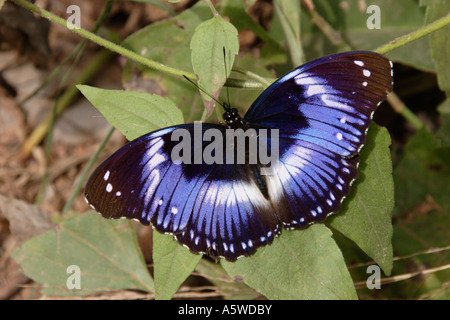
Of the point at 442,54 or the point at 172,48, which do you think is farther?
the point at 172,48

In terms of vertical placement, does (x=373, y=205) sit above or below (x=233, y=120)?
below

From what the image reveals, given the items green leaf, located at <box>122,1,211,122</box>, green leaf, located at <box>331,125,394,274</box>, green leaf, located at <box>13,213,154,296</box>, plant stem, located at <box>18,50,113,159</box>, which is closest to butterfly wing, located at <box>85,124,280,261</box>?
green leaf, located at <box>331,125,394,274</box>

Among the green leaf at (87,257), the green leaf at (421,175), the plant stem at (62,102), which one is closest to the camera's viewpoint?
the green leaf at (87,257)

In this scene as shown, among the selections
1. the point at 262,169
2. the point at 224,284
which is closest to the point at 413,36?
the point at 262,169

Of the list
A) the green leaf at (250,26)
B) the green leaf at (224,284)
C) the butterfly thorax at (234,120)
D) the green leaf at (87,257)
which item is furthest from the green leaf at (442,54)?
the green leaf at (87,257)

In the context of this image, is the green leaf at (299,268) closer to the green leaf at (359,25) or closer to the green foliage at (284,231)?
the green foliage at (284,231)

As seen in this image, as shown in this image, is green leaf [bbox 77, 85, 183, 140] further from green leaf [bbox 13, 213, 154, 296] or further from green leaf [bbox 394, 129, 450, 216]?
green leaf [bbox 394, 129, 450, 216]

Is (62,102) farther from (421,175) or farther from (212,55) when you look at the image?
(421,175)
